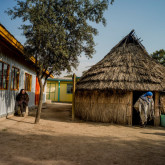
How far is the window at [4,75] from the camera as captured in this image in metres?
7.69

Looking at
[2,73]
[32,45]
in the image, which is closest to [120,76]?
[32,45]

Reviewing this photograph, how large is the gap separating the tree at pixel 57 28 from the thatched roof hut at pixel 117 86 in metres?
1.97

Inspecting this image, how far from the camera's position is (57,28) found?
7.11 m

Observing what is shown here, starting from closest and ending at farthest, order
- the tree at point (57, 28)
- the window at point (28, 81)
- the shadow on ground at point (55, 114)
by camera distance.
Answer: the tree at point (57, 28), the shadow on ground at point (55, 114), the window at point (28, 81)

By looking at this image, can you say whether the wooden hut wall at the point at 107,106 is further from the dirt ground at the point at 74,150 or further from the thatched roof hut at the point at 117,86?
the dirt ground at the point at 74,150

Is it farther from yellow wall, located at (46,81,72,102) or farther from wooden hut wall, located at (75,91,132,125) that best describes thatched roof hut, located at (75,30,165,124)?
yellow wall, located at (46,81,72,102)

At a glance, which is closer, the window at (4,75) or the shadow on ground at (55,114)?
the window at (4,75)

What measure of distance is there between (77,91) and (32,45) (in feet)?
13.9

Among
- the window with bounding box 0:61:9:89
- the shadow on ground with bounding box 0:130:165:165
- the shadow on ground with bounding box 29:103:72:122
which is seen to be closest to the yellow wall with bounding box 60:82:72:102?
the shadow on ground with bounding box 29:103:72:122

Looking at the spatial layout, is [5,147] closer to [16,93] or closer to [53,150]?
[53,150]

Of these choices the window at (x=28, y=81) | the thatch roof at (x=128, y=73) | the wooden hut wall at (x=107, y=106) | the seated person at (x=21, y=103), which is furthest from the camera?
the window at (x=28, y=81)

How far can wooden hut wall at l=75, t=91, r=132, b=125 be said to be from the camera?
881 cm

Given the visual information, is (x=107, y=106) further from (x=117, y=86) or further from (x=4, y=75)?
(x=4, y=75)

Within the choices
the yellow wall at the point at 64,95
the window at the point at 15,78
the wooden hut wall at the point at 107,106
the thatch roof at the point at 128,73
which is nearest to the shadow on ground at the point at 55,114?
the wooden hut wall at the point at 107,106
